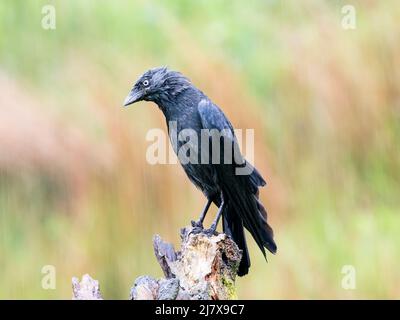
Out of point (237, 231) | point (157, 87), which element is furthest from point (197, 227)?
point (157, 87)

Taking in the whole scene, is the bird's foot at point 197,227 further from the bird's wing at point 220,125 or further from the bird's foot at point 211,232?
the bird's wing at point 220,125

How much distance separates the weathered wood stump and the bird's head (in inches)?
33.8

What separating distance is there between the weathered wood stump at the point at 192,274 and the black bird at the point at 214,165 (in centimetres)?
23

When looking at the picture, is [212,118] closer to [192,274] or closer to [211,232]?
[211,232]

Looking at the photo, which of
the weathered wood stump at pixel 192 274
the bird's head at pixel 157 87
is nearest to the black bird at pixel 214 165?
the bird's head at pixel 157 87

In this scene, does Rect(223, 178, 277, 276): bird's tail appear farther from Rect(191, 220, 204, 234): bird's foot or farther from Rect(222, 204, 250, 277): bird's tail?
Rect(191, 220, 204, 234): bird's foot

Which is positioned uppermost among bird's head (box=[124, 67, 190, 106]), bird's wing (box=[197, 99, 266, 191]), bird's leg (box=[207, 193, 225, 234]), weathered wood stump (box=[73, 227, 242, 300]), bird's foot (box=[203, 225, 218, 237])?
bird's head (box=[124, 67, 190, 106])

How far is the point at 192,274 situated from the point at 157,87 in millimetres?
1186

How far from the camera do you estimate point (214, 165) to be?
4.39 m

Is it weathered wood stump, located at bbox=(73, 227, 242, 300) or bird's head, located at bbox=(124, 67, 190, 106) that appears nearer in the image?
weathered wood stump, located at bbox=(73, 227, 242, 300)

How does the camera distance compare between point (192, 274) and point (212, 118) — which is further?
point (212, 118)

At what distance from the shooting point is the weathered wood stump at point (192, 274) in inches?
152

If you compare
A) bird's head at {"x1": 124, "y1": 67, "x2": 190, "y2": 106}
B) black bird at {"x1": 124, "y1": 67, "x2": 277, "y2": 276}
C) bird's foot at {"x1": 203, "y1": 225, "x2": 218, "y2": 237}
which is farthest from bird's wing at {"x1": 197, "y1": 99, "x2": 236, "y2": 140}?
bird's foot at {"x1": 203, "y1": 225, "x2": 218, "y2": 237}

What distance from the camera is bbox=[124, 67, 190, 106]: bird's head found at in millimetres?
4570
